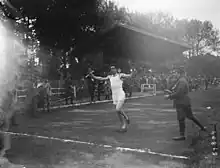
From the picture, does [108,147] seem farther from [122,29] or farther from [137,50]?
[137,50]

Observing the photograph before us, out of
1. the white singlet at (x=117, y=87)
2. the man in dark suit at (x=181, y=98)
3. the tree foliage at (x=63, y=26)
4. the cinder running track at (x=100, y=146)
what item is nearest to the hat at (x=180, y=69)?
the man in dark suit at (x=181, y=98)

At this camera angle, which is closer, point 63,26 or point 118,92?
point 118,92

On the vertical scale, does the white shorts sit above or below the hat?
below

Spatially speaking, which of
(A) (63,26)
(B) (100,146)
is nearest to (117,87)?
(B) (100,146)

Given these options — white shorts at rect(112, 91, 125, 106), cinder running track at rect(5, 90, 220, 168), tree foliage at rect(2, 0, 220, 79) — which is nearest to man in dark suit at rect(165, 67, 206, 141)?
cinder running track at rect(5, 90, 220, 168)

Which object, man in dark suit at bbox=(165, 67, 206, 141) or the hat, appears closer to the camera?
man in dark suit at bbox=(165, 67, 206, 141)

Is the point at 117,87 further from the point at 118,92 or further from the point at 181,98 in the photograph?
the point at 181,98

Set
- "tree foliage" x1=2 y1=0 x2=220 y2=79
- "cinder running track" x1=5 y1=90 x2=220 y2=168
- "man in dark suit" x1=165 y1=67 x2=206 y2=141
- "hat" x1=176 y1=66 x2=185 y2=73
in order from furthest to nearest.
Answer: "tree foliage" x1=2 y1=0 x2=220 y2=79 → "hat" x1=176 y1=66 x2=185 y2=73 → "man in dark suit" x1=165 y1=67 x2=206 y2=141 → "cinder running track" x1=5 y1=90 x2=220 y2=168

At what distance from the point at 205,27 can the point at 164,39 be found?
24.8 meters

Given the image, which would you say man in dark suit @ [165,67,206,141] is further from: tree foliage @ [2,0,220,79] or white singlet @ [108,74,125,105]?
tree foliage @ [2,0,220,79]

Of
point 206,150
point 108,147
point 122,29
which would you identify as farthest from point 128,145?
point 122,29

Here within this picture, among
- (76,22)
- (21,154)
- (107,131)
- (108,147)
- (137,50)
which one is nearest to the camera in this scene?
(21,154)

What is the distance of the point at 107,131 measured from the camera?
911 centimetres

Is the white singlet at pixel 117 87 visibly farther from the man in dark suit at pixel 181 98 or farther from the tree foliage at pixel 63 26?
the tree foliage at pixel 63 26
